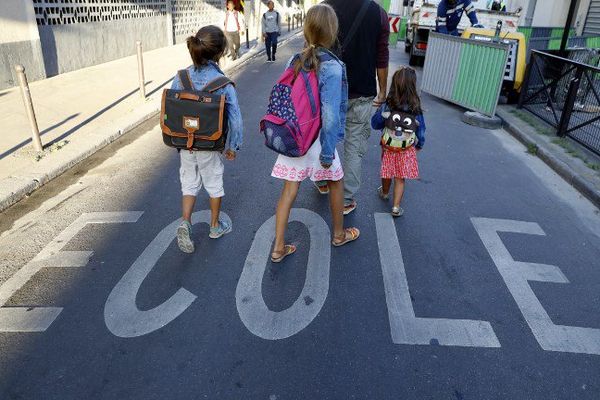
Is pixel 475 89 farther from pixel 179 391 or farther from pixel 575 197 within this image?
pixel 179 391

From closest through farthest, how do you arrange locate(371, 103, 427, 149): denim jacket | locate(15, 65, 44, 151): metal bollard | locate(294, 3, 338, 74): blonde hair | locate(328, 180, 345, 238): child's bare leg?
1. locate(294, 3, 338, 74): blonde hair
2. locate(328, 180, 345, 238): child's bare leg
3. locate(371, 103, 427, 149): denim jacket
4. locate(15, 65, 44, 151): metal bollard

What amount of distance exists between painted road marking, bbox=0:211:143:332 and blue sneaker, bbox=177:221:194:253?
72 centimetres

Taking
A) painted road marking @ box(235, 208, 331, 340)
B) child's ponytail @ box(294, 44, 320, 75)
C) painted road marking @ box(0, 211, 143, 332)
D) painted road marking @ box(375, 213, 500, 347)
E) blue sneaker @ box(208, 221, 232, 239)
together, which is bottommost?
painted road marking @ box(0, 211, 143, 332)

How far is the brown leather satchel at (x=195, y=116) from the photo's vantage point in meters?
3.32

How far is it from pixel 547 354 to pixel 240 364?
5.96 ft

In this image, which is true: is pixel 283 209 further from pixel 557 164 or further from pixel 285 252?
pixel 557 164

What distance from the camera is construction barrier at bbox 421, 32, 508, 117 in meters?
7.84

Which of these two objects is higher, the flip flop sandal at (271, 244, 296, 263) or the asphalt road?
the flip flop sandal at (271, 244, 296, 263)

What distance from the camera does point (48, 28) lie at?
10539mm

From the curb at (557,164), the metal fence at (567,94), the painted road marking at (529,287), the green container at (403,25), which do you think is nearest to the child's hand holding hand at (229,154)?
the painted road marking at (529,287)

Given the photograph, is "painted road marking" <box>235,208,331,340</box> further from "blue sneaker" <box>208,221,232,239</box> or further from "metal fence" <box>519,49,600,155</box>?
"metal fence" <box>519,49,600,155</box>

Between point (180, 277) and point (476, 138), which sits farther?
point (476, 138)

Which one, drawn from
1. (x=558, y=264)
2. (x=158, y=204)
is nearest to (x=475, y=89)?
(x=558, y=264)

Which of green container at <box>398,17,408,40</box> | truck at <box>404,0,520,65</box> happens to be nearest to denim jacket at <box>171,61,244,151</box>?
truck at <box>404,0,520,65</box>
